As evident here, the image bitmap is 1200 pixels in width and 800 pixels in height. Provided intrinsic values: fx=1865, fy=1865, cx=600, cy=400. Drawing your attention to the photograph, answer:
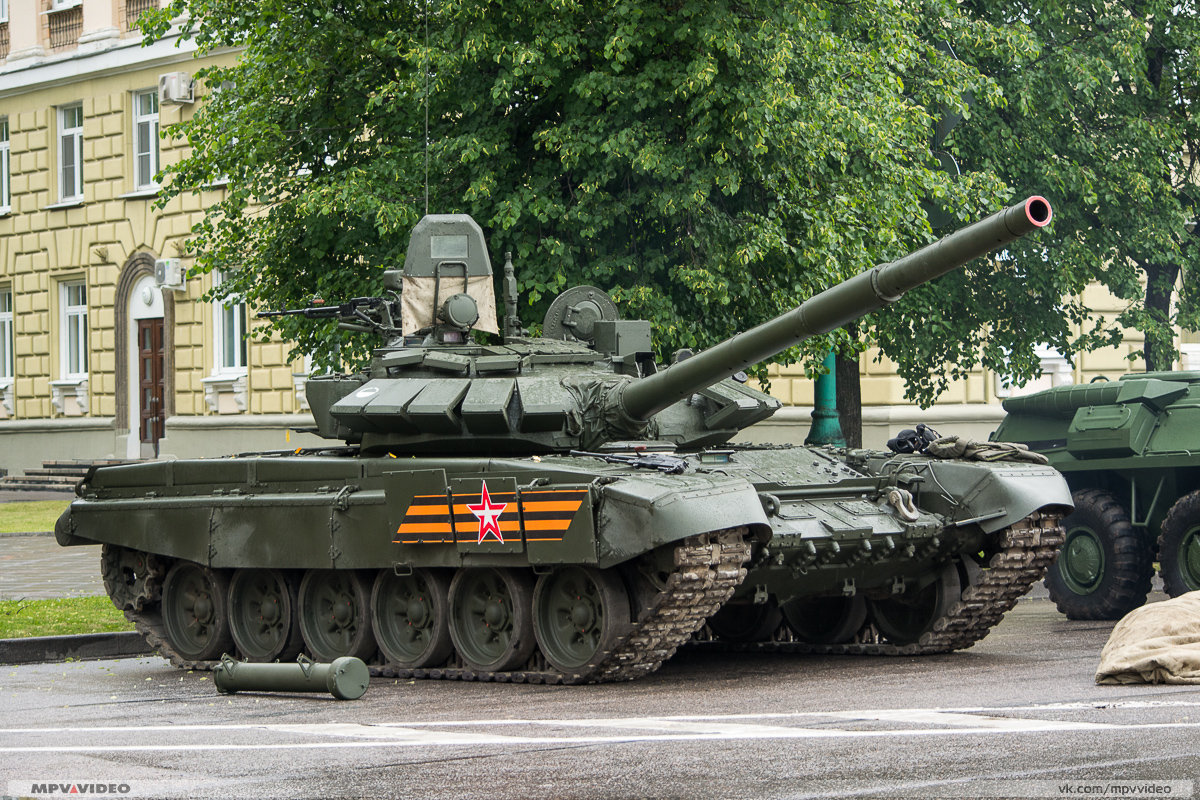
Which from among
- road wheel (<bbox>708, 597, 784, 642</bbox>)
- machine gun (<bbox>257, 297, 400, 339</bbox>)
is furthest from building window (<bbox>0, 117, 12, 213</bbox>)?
road wheel (<bbox>708, 597, 784, 642</bbox>)

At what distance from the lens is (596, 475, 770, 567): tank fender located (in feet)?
35.2

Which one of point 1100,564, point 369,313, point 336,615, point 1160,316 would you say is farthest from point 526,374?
point 1160,316

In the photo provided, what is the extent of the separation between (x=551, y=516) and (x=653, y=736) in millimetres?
2904

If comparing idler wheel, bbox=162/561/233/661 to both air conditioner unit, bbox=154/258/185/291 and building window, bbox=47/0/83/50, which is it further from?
building window, bbox=47/0/83/50

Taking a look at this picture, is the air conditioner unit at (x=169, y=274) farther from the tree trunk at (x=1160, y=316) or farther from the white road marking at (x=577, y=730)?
the white road marking at (x=577, y=730)

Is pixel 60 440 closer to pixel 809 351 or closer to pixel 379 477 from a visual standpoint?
pixel 809 351

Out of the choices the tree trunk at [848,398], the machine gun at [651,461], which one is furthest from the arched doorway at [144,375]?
the machine gun at [651,461]

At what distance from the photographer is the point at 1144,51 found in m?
21.9

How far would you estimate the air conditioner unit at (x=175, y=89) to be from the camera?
3058cm

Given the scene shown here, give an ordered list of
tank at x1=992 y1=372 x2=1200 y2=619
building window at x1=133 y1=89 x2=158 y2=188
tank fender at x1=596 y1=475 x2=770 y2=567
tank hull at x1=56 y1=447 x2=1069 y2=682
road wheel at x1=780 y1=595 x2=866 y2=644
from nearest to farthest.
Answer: tank fender at x1=596 y1=475 x2=770 y2=567 → tank hull at x1=56 y1=447 x2=1069 y2=682 → road wheel at x1=780 y1=595 x2=866 y2=644 → tank at x1=992 y1=372 x2=1200 y2=619 → building window at x1=133 y1=89 x2=158 y2=188

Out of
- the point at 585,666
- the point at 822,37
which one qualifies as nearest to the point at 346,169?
the point at 822,37

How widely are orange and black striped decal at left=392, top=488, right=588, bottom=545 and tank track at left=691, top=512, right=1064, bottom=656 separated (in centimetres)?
310

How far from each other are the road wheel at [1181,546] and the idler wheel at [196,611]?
7451 mm

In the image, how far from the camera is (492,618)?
12211mm
